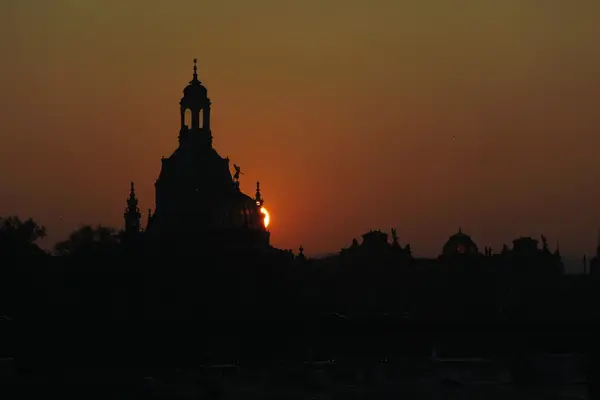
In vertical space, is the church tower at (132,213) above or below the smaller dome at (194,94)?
below

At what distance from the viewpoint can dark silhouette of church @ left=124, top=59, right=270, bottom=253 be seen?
488 feet

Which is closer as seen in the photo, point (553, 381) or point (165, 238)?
point (553, 381)

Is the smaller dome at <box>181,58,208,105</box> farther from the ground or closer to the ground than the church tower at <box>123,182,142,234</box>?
farther from the ground

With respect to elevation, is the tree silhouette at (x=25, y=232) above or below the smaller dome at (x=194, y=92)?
below

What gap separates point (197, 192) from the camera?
6009 inches

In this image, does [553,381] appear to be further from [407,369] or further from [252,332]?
[252,332]

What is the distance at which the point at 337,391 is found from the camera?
90.0 ft

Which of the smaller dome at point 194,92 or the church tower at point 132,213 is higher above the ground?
the smaller dome at point 194,92

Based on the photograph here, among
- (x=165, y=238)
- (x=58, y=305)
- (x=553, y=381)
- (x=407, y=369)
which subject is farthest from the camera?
(x=165, y=238)

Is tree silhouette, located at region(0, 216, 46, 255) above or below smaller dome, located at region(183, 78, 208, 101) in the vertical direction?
below

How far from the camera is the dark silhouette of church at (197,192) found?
149 metres

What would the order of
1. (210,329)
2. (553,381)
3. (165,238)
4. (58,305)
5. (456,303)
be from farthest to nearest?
(456,303) < (165,238) < (58,305) < (553,381) < (210,329)

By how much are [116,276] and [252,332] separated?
270 ft

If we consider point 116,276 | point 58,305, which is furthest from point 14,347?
point 116,276
